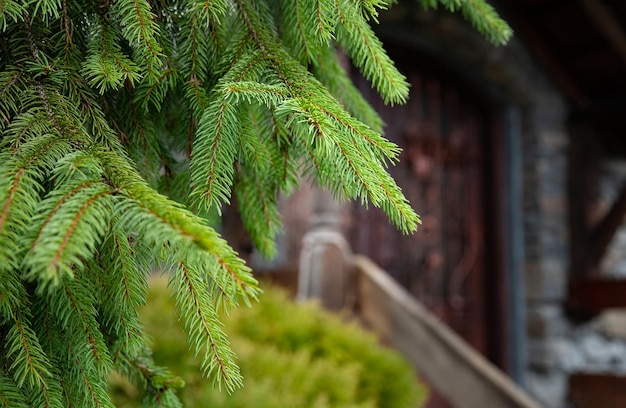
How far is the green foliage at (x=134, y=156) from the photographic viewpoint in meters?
0.56

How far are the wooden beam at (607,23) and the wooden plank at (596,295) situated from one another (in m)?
1.14

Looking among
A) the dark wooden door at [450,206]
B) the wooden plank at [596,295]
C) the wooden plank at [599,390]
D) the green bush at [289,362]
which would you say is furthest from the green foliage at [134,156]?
the wooden plank at [596,295]

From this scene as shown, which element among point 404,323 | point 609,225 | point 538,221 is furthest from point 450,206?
point 404,323

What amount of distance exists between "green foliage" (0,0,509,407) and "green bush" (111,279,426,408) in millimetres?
725

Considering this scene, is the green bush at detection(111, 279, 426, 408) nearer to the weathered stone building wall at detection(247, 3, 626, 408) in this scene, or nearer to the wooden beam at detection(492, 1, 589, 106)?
the weathered stone building wall at detection(247, 3, 626, 408)

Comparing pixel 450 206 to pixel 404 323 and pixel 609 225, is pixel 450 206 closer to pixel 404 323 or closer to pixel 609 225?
pixel 609 225

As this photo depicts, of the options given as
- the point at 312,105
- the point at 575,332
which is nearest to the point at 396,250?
the point at 575,332

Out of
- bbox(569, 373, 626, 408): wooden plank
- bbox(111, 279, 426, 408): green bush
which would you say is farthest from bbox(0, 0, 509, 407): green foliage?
bbox(569, 373, 626, 408): wooden plank

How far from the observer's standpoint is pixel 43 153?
2.02 feet

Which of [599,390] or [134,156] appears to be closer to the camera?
[134,156]

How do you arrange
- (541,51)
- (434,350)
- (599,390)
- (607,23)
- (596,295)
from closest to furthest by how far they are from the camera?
(434,350) < (599,390) < (607,23) < (596,295) < (541,51)

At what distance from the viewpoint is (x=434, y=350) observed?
2.00 meters

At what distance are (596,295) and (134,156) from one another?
3.05 meters

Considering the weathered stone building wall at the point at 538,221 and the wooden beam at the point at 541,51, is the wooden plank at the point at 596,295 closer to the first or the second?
the weathered stone building wall at the point at 538,221
